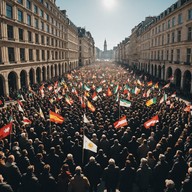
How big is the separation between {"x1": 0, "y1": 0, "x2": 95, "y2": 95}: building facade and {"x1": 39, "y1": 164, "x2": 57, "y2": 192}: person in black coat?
24.7m

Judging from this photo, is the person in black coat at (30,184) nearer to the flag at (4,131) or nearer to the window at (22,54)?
the flag at (4,131)

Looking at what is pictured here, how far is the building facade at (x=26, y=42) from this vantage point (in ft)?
93.7

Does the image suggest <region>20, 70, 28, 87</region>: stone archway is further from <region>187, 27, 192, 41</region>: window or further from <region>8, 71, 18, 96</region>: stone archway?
<region>187, 27, 192, 41</region>: window

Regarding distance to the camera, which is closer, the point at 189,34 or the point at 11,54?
the point at 11,54

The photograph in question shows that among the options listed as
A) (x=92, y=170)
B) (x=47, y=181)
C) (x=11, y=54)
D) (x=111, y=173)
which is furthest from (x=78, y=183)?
(x=11, y=54)

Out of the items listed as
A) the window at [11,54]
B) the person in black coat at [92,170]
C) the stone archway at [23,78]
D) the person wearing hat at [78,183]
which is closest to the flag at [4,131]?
the person in black coat at [92,170]

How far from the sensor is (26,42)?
34.9 metres

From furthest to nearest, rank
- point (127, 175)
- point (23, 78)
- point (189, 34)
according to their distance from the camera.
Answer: point (23, 78) → point (189, 34) → point (127, 175)

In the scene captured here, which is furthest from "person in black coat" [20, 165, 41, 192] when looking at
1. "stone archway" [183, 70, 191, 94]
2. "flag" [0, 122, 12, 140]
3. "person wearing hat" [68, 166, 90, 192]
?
"stone archway" [183, 70, 191, 94]

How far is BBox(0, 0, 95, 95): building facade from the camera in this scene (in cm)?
2856

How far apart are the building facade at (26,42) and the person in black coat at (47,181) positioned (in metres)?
24.7

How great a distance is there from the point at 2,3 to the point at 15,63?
8.86 metres

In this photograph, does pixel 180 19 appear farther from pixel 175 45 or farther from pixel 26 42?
pixel 26 42

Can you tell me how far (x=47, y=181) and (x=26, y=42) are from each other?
32813mm
